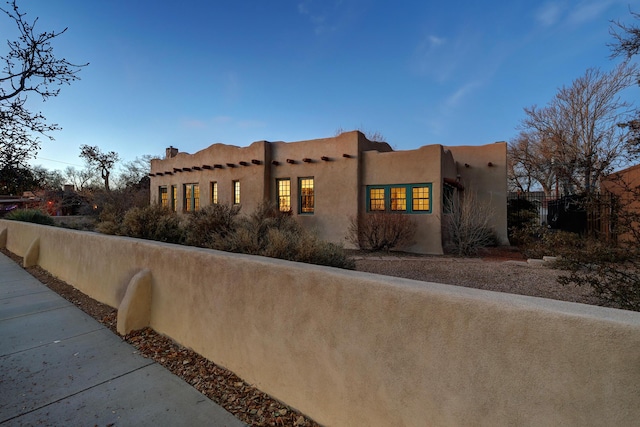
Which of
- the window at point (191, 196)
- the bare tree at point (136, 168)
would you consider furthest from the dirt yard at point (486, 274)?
the bare tree at point (136, 168)

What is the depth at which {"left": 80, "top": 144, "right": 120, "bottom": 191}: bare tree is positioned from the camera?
39.7 m

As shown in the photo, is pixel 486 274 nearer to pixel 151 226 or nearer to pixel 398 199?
pixel 398 199

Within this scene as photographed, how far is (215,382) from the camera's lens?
119 inches

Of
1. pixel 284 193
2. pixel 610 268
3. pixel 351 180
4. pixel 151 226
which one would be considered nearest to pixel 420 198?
pixel 351 180

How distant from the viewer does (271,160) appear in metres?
15.0

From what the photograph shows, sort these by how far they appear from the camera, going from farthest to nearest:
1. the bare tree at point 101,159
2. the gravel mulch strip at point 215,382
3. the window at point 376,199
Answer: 1. the bare tree at point 101,159
2. the window at point 376,199
3. the gravel mulch strip at point 215,382

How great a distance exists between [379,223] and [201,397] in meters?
9.50

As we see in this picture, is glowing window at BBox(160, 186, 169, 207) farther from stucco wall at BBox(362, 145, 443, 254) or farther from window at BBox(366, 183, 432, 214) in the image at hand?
stucco wall at BBox(362, 145, 443, 254)

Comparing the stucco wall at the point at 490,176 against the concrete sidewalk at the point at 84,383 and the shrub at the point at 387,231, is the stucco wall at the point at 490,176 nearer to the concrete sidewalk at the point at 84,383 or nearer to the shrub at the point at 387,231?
the shrub at the point at 387,231

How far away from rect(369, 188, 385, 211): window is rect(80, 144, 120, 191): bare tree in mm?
40706

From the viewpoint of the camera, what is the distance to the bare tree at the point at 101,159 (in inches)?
1563

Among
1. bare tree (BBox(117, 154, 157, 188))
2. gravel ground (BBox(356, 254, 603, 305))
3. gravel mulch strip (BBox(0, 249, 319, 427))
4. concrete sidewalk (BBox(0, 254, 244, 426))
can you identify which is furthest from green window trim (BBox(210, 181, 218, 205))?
bare tree (BBox(117, 154, 157, 188))

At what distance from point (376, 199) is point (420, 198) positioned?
1824mm

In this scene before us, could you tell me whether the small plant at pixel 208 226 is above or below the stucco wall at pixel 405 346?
above
